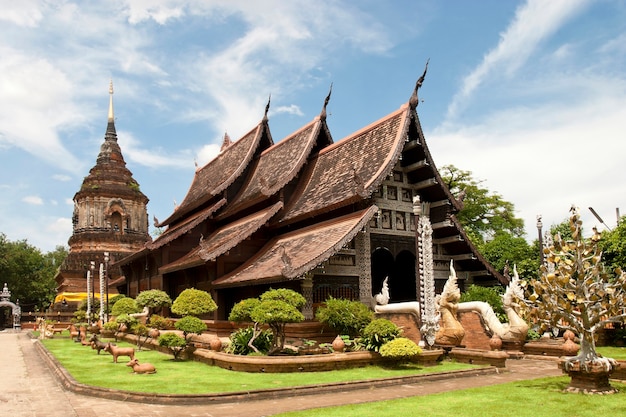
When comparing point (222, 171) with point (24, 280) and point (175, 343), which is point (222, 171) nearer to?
point (175, 343)

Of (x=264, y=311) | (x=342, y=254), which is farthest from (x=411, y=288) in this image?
(x=264, y=311)

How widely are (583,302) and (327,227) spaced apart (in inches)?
414

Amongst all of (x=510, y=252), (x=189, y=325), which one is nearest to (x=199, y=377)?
(x=189, y=325)

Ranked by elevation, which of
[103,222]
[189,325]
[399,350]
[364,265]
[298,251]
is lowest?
[399,350]

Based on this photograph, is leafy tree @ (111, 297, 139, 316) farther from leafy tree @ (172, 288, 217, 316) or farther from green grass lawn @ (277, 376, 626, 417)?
green grass lawn @ (277, 376, 626, 417)

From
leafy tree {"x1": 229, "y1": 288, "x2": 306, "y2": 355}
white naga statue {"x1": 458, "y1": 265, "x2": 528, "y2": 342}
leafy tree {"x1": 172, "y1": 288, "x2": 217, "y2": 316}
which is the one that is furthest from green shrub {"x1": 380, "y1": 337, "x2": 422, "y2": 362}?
leafy tree {"x1": 172, "y1": 288, "x2": 217, "y2": 316}

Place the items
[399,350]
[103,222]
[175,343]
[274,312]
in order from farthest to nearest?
[103,222], [175,343], [274,312], [399,350]

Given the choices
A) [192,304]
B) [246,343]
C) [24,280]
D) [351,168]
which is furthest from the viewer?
[24,280]

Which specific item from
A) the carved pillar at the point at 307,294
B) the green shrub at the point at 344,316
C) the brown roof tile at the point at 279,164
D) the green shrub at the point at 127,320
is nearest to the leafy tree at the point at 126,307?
the green shrub at the point at 127,320

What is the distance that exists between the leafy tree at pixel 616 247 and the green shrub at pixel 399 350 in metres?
13.7

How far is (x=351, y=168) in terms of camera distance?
21.2 meters

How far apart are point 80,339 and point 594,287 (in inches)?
830

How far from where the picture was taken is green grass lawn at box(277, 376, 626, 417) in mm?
8391

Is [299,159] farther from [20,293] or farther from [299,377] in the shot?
[20,293]
